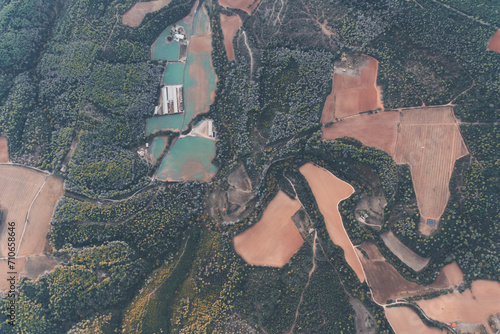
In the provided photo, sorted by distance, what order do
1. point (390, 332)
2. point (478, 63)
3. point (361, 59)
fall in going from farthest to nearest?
point (361, 59) → point (478, 63) → point (390, 332)

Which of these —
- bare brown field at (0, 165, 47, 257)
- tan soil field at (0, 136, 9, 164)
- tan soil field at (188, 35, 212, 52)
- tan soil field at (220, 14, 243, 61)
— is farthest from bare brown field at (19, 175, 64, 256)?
tan soil field at (220, 14, 243, 61)

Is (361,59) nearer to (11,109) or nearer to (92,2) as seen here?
(92,2)

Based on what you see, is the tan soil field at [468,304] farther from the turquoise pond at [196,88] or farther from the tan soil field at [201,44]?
the tan soil field at [201,44]

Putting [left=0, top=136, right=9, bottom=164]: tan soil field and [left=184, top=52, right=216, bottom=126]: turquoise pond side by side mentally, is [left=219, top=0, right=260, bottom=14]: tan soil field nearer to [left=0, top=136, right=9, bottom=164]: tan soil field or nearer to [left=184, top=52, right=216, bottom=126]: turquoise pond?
[left=184, top=52, right=216, bottom=126]: turquoise pond

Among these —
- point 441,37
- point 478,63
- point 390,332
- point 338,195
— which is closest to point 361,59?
point 441,37

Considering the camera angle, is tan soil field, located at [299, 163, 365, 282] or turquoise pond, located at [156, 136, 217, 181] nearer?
tan soil field, located at [299, 163, 365, 282]
